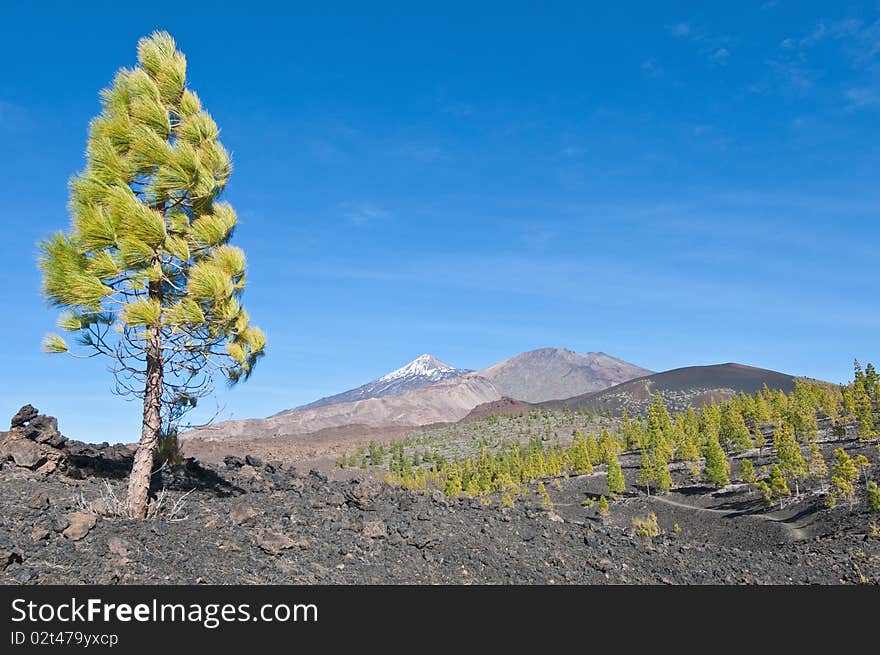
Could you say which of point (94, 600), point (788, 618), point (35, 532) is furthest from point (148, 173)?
point (788, 618)

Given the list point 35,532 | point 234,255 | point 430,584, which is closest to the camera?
point 35,532

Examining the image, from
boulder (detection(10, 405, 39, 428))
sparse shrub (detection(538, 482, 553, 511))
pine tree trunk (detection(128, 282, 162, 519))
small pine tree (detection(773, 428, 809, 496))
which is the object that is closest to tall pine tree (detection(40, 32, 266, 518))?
pine tree trunk (detection(128, 282, 162, 519))

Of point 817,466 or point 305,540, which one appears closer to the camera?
point 305,540

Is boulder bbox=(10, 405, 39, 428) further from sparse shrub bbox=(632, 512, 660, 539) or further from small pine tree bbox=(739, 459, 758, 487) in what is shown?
small pine tree bbox=(739, 459, 758, 487)

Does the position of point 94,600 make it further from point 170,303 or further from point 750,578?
point 750,578

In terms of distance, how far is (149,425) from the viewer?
10.5 m

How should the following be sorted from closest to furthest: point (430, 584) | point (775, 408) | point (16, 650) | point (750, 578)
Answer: point (16, 650) < point (430, 584) < point (750, 578) < point (775, 408)

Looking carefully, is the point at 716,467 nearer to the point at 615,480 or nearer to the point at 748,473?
the point at 748,473

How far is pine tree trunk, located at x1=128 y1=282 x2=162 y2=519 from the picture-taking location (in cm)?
1010

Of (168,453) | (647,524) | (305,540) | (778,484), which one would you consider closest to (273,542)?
(305,540)

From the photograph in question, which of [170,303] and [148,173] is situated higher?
[148,173]

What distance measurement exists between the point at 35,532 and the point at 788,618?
34.7ft

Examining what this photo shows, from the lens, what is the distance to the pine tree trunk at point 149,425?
10.1 meters

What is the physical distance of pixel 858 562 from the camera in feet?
76.2
